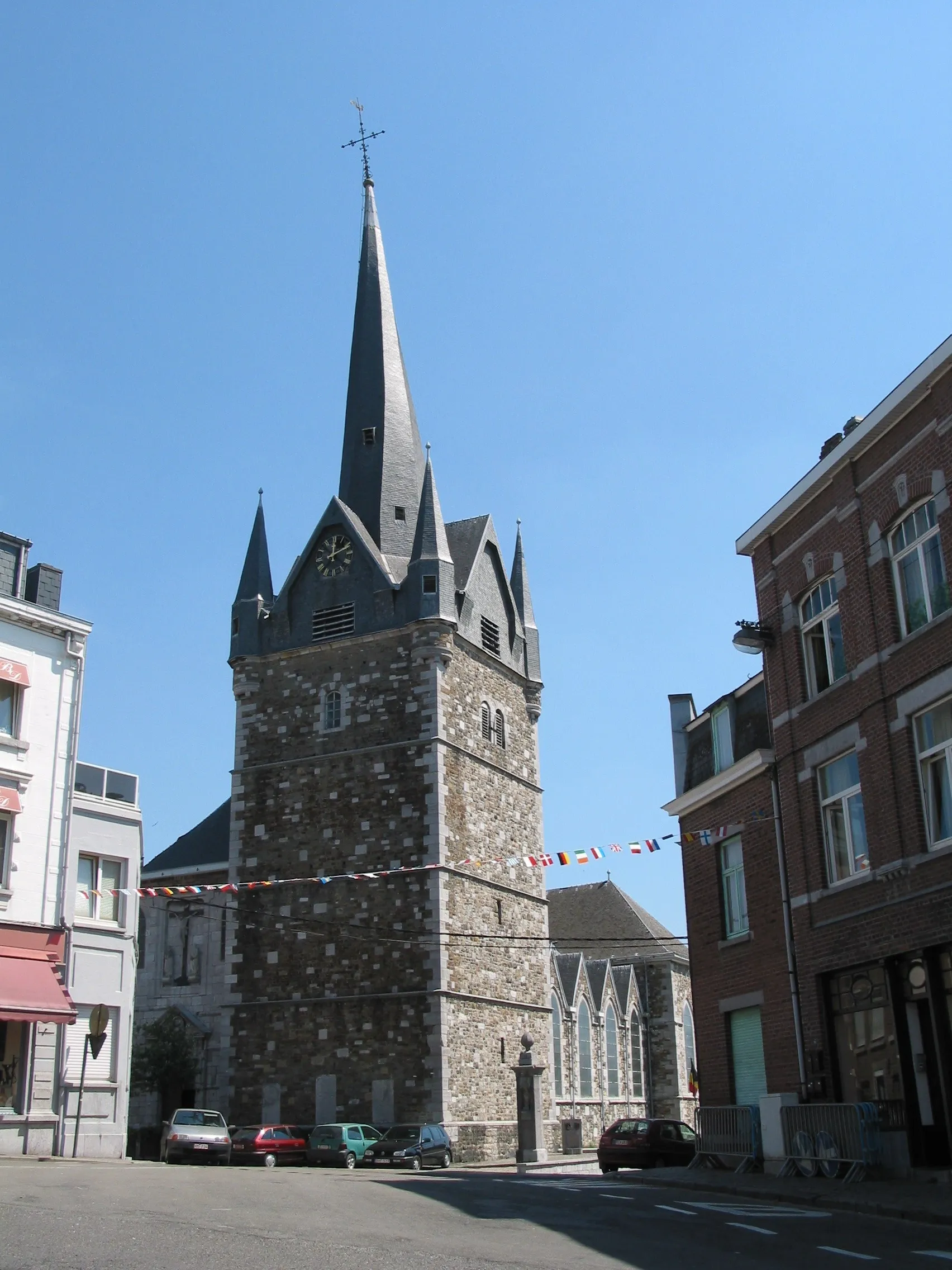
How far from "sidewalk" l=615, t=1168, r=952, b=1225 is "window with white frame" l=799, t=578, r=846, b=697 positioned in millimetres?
6573

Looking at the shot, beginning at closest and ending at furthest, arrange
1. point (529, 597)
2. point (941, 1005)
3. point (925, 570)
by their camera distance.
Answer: point (941, 1005)
point (925, 570)
point (529, 597)

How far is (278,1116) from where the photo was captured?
3388cm

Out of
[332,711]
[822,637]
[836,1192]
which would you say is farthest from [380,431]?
[836,1192]

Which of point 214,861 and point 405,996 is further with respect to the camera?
point 214,861

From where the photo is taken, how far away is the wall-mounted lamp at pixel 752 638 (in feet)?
66.4

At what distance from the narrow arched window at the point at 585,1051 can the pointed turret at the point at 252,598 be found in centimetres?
1938

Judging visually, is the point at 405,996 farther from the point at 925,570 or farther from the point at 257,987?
the point at 925,570

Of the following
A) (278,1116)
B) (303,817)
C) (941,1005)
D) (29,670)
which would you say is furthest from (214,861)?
(941,1005)

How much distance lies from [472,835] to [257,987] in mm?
7054

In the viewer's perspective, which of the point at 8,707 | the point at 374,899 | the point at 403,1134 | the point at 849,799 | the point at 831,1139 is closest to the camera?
the point at 831,1139

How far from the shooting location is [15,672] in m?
24.2

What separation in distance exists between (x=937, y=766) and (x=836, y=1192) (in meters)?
5.11

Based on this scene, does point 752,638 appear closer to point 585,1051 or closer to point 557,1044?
point 557,1044

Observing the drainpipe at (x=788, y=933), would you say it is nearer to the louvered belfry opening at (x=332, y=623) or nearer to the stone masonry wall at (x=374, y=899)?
the stone masonry wall at (x=374, y=899)
